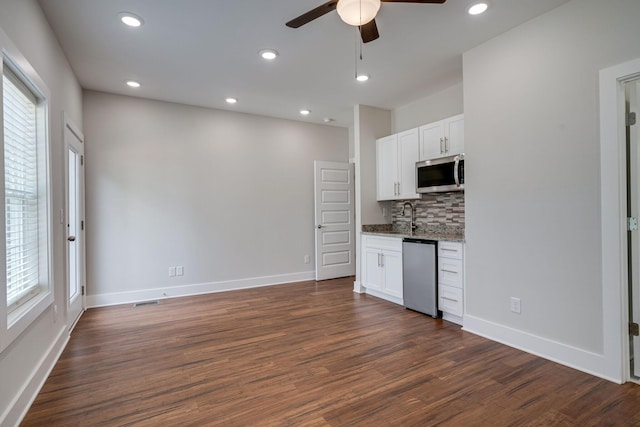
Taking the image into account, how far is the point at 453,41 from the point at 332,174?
2.98 m

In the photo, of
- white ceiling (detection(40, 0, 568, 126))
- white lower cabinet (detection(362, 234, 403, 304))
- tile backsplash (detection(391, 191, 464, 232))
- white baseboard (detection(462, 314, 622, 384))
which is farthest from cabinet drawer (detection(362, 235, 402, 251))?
white ceiling (detection(40, 0, 568, 126))

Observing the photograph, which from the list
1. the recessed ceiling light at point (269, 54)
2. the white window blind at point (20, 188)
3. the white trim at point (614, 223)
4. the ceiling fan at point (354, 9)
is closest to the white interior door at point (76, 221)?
the white window blind at point (20, 188)

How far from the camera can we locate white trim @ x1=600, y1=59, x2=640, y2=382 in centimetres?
220

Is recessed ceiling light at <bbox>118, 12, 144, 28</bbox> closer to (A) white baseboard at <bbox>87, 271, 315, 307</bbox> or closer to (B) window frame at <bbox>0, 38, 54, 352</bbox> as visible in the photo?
(B) window frame at <bbox>0, 38, 54, 352</bbox>

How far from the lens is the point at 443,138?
3.80 m

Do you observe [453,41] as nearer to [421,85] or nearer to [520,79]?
[520,79]

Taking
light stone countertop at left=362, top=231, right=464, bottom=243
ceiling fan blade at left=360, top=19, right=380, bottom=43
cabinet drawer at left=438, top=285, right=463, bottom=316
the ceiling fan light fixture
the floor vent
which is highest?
ceiling fan blade at left=360, top=19, right=380, bottom=43

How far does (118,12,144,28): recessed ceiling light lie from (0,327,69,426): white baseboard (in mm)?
2679

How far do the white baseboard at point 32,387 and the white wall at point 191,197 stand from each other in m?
1.66

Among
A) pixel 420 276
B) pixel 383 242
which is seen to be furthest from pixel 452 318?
pixel 383 242

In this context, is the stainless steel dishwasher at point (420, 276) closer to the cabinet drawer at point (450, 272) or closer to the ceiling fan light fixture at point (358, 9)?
the cabinet drawer at point (450, 272)

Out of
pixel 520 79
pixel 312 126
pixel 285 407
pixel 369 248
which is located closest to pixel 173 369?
pixel 285 407

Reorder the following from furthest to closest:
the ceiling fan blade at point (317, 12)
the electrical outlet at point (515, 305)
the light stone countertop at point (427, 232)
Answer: the light stone countertop at point (427, 232), the electrical outlet at point (515, 305), the ceiling fan blade at point (317, 12)

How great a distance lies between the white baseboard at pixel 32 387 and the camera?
1.79 m
